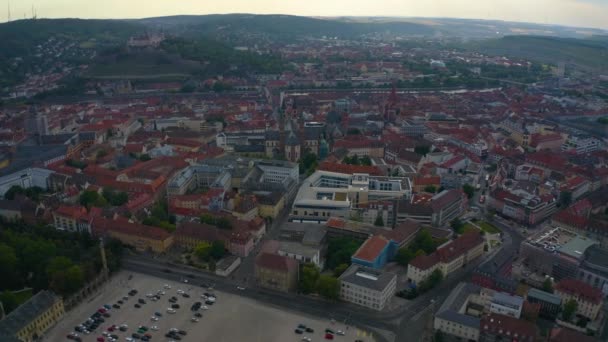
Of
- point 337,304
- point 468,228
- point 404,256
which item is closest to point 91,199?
point 337,304

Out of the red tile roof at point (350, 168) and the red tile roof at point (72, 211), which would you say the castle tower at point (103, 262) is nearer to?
the red tile roof at point (72, 211)

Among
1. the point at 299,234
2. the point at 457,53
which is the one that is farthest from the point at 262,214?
the point at 457,53

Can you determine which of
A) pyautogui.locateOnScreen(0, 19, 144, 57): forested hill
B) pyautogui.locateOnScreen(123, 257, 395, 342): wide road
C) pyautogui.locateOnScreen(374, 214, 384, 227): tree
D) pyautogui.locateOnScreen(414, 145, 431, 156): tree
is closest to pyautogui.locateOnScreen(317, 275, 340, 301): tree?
pyautogui.locateOnScreen(123, 257, 395, 342): wide road

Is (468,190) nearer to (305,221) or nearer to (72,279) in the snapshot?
(305,221)

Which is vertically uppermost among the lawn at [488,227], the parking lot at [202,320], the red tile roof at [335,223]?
the red tile roof at [335,223]

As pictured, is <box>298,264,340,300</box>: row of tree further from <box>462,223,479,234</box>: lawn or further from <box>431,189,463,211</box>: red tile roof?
<box>462,223,479,234</box>: lawn

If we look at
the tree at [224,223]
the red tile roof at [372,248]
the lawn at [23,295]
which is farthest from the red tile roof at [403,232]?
the lawn at [23,295]
